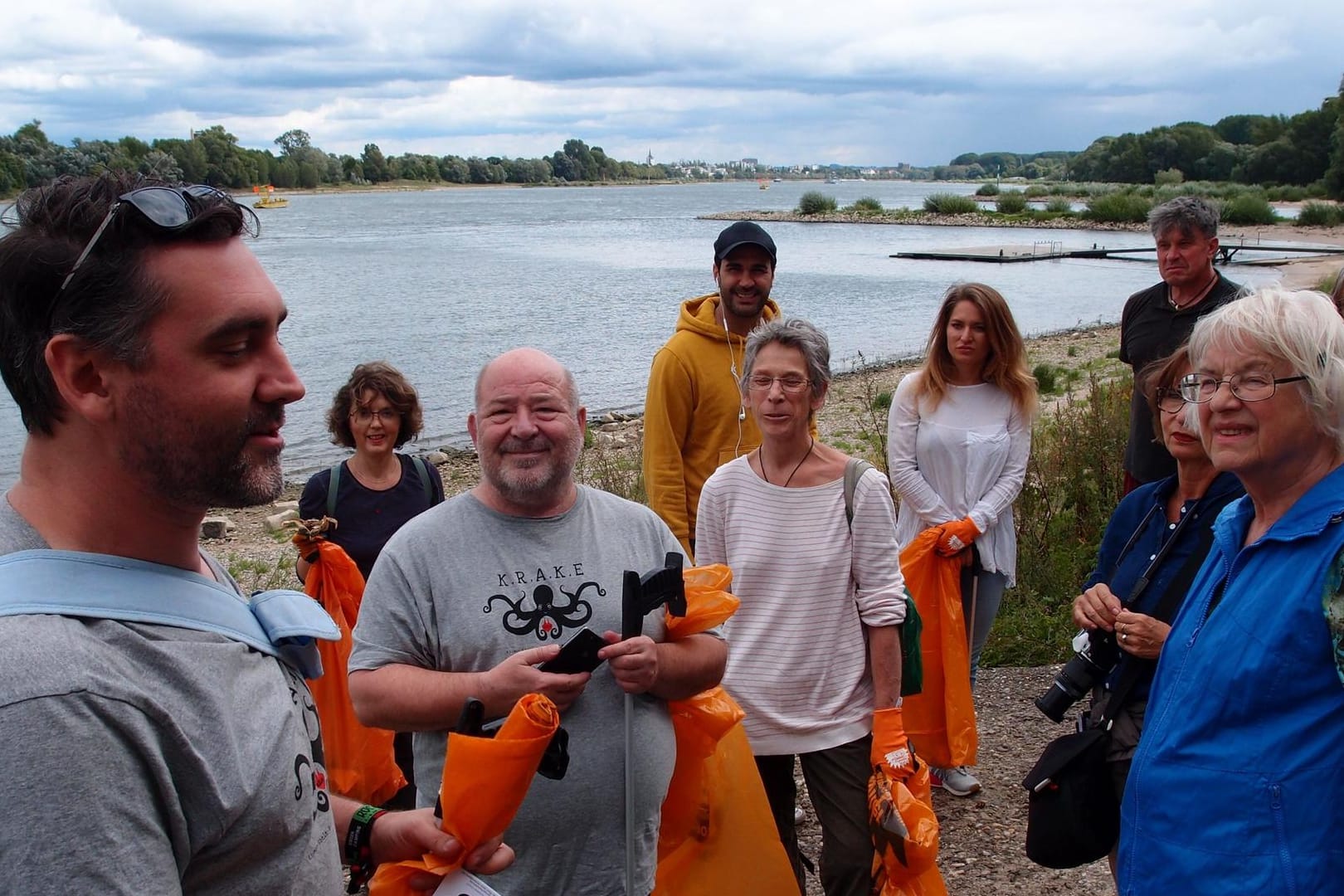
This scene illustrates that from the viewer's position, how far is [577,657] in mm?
2205

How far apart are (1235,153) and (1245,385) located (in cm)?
9987

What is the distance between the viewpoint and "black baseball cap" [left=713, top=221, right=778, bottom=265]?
168 inches

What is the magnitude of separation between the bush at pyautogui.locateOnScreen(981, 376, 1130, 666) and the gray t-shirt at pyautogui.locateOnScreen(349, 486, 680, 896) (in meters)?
3.85

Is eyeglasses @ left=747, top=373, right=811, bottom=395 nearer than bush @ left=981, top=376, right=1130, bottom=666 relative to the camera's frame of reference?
Yes

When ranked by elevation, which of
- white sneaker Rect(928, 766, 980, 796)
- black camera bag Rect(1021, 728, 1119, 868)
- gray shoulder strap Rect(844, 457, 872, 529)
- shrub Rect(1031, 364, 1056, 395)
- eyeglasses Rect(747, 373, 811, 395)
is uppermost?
eyeglasses Rect(747, 373, 811, 395)

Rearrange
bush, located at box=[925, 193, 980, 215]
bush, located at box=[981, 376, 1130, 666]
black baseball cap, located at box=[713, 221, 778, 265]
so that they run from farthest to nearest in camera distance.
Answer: bush, located at box=[925, 193, 980, 215], bush, located at box=[981, 376, 1130, 666], black baseball cap, located at box=[713, 221, 778, 265]

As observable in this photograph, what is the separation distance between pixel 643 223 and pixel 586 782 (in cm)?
8219

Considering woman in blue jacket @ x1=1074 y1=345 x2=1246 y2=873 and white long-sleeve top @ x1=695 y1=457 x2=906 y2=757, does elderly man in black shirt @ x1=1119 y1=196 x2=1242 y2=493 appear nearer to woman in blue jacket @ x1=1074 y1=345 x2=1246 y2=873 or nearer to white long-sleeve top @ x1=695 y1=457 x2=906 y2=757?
woman in blue jacket @ x1=1074 y1=345 x2=1246 y2=873

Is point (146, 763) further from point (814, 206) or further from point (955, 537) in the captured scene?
point (814, 206)

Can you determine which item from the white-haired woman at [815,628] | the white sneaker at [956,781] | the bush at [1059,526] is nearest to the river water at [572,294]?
the bush at [1059,526]

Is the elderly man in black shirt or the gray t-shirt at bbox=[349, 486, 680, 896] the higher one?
the elderly man in black shirt

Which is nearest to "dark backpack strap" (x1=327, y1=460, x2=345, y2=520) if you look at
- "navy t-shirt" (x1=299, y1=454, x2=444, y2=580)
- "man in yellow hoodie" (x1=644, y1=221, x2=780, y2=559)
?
"navy t-shirt" (x1=299, y1=454, x2=444, y2=580)

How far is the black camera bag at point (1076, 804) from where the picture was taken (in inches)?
115

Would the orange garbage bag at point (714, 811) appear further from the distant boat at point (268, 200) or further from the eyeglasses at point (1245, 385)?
the distant boat at point (268, 200)
